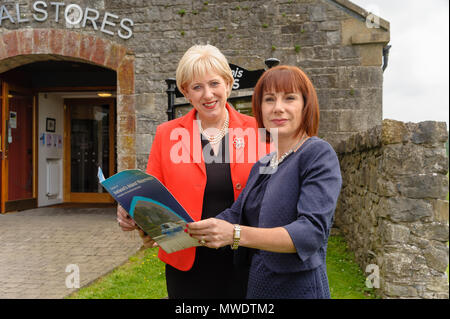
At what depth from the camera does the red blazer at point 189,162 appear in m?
1.76

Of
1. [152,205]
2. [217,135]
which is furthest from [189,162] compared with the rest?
[152,205]

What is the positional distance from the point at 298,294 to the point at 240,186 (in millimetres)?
585

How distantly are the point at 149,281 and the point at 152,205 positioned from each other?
342 cm

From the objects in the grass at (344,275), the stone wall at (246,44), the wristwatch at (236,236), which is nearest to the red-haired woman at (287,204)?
the wristwatch at (236,236)

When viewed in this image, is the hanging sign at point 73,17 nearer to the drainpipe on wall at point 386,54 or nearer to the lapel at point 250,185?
the drainpipe on wall at point 386,54

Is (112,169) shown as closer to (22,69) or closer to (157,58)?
(22,69)

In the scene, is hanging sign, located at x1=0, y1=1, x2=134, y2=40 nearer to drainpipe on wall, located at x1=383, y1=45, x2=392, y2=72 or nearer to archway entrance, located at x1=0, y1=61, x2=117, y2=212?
archway entrance, located at x1=0, y1=61, x2=117, y2=212

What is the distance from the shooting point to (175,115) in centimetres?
589

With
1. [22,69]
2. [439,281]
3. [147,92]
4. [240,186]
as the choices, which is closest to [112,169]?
A: [22,69]

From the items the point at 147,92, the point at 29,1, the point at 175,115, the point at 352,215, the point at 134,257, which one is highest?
the point at 29,1

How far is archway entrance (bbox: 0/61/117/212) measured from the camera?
348 inches

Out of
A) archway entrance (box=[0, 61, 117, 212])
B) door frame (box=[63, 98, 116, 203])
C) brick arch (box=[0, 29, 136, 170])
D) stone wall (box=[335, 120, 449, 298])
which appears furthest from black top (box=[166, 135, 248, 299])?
door frame (box=[63, 98, 116, 203])

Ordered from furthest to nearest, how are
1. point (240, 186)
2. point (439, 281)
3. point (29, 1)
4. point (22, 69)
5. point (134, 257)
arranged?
point (22, 69) < point (29, 1) < point (134, 257) < point (439, 281) < point (240, 186)

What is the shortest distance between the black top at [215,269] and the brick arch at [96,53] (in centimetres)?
543
